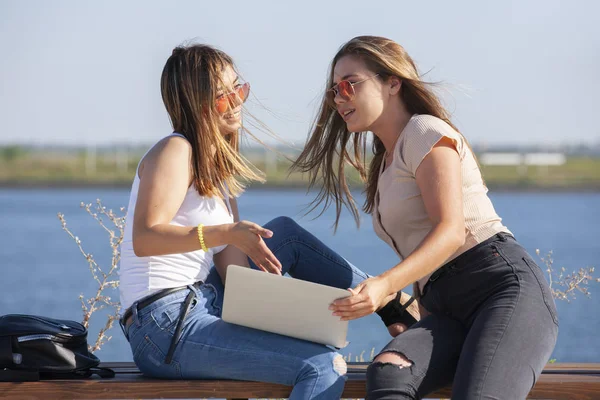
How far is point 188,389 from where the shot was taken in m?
3.02

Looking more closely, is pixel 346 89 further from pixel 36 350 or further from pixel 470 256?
pixel 36 350

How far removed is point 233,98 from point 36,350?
111 cm

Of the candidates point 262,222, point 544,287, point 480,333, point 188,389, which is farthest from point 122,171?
point 480,333

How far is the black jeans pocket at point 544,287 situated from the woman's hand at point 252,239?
2.77ft

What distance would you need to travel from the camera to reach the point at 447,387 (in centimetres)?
302

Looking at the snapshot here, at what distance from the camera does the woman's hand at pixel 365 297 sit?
284 cm

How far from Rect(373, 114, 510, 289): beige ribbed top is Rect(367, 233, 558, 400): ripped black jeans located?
66mm

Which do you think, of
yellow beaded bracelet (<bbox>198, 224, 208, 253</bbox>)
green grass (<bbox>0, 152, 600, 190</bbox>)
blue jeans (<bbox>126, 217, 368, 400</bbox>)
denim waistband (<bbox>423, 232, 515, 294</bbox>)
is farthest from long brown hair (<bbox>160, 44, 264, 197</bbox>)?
green grass (<bbox>0, 152, 600, 190</bbox>)

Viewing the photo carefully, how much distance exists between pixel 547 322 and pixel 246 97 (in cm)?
134

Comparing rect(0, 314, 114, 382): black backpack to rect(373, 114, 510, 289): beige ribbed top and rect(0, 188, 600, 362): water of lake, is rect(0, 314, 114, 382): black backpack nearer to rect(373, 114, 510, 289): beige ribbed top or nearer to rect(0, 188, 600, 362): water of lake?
rect(0, 188, 600, 362): water of lake

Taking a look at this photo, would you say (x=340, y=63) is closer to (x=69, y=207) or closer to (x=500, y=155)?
(x=69, y=207)

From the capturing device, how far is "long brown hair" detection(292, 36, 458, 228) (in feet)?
11.1

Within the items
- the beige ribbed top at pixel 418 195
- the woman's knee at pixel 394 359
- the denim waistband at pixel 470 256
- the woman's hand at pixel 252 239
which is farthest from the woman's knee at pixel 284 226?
the woman's knee at pixel 394 359

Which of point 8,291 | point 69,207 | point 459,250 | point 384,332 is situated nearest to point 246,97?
point 459,250
